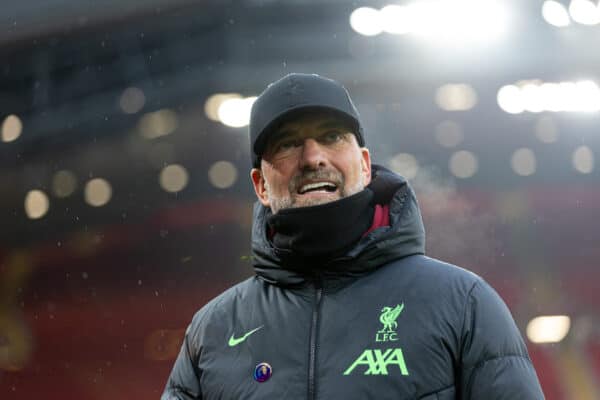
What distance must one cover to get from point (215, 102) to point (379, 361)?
8629mm

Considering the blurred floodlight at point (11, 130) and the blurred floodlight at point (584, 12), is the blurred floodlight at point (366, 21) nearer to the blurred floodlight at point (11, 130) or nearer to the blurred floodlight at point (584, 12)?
the blurred floodlight at point (584, 12)

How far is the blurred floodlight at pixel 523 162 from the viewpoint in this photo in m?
10.8

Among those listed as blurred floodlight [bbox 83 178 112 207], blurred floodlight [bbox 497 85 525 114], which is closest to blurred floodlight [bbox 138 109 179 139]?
blurred floodlight [bbox 83 178 112 207]

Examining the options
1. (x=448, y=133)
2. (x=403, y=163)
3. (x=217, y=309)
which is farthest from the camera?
(x=448, y=133)

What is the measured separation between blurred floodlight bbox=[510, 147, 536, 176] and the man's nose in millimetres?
9626

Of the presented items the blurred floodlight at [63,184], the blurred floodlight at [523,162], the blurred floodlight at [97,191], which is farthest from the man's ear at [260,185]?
the blurred floodlight at [523,162]

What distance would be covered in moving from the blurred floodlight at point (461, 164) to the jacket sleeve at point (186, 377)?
919 centimetres

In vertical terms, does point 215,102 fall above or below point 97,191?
above

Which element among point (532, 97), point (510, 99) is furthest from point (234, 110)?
point (532, 97)

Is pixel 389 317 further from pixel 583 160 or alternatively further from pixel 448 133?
pixel 583 160

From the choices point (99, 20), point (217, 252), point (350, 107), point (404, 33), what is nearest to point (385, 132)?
point (404, 33)

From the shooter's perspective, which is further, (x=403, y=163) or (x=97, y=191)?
(x=403, y=163)

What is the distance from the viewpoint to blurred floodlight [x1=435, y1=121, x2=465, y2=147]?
35.4ft

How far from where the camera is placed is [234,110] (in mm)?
9891
